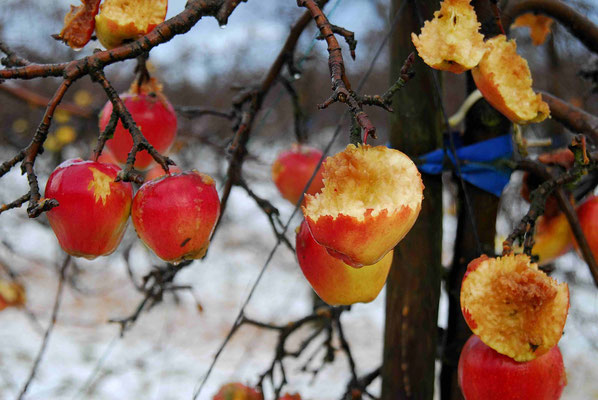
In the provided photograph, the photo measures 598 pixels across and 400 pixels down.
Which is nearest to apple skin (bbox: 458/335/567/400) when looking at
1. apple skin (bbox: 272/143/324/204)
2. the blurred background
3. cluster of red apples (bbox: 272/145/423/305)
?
cluster of red apples (bbox: 272/145/423/305)

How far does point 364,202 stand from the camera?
34cm

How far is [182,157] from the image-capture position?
6.19 feet

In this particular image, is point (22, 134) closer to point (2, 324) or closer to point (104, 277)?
point (2, 324)

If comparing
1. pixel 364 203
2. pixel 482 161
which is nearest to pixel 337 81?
pixel 364 203

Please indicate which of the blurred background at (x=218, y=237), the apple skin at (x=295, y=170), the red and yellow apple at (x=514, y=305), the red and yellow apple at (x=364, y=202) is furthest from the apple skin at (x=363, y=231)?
the blurred background at (x=218, y=237)

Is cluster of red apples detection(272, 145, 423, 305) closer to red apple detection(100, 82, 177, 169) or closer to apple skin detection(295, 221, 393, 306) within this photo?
apple skin detection(295, 221, 393, 306)

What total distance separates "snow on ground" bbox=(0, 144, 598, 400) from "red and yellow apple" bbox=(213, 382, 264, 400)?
3.24 ft

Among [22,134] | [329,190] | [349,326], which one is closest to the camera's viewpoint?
[329,190]

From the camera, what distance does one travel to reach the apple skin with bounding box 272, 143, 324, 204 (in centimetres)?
80

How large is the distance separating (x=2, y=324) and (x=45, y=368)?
0.37m

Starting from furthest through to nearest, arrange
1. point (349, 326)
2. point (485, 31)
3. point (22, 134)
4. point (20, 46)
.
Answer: point (349, 326) < point (22, 134) < point (20, 46) < point (485, 31)

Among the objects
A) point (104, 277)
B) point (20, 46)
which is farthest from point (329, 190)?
point (104, 277)

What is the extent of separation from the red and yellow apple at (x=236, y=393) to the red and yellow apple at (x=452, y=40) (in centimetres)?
46

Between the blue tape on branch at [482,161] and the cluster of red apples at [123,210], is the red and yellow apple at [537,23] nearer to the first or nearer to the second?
the blue tape on branch at [482,161]
